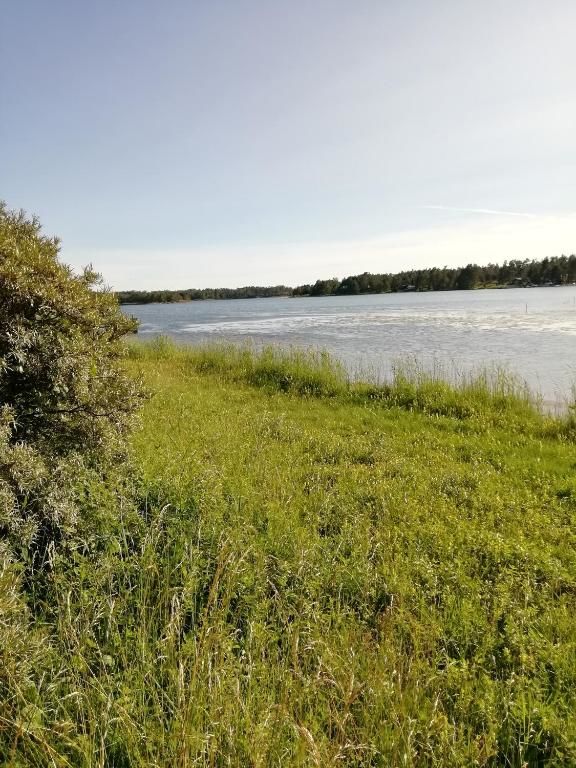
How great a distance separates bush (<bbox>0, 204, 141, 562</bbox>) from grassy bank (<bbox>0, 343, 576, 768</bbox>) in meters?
0.41

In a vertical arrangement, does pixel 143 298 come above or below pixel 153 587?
above

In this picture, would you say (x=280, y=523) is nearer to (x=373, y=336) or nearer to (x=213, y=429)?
(x=213, y=429)

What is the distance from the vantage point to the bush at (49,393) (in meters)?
3.31

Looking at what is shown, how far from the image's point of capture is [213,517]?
4.25 metres

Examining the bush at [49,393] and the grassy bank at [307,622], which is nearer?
the grassy bank at [307,622]

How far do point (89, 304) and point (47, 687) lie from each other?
2765 mm

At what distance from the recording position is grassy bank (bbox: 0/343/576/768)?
7.22ft

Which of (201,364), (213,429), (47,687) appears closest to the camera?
(47,687)

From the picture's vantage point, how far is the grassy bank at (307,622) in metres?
2.20

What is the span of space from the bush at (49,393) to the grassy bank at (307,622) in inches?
16.2

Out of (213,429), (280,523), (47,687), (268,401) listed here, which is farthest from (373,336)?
(47,687)

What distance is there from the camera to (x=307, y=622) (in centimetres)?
303

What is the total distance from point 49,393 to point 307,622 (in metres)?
2.71

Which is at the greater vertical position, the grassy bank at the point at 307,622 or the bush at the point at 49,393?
the bush at the point at 49,393
